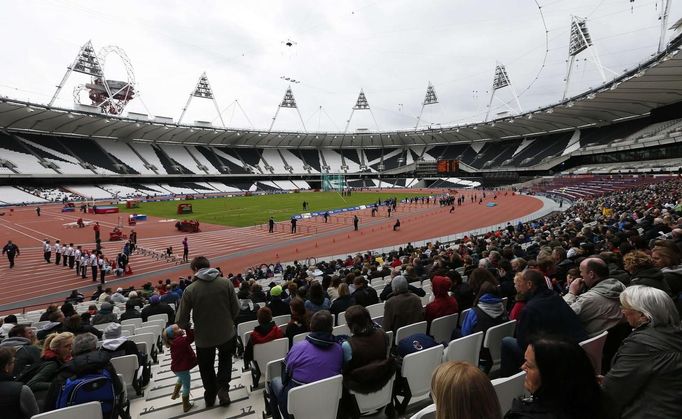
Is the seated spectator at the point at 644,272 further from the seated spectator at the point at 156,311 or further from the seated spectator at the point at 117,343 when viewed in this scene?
the seated spectator at the point at 156,311

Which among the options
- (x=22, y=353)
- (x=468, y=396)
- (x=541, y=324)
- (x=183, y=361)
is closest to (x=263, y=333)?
(x=183, y=361)

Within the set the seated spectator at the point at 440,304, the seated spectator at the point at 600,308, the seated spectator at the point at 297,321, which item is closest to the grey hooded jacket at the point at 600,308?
the seated spectator at the point at 600,308

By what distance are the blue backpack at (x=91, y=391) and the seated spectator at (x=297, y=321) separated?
87.6 inches

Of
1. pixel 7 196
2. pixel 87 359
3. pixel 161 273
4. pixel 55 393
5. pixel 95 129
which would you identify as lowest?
pixel 161 273

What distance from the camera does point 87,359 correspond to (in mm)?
3551

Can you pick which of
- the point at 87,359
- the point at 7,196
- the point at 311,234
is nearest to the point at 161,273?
the point at 311,234

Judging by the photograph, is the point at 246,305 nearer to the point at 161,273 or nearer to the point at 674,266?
the point at 674,266

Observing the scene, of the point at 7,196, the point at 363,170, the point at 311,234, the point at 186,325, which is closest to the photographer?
the point at 186,325

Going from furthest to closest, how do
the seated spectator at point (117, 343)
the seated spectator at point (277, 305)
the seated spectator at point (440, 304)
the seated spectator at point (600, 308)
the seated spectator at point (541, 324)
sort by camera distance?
1. the seated spectator at point (277, 305)
2. the seated spectator at point (440, 304)
3. the seated spectator at point (117, 343)
4. the seated spectator at point (600, 308)
5. the seated spectator at point (541, 324)

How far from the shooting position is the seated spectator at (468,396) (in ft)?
5.51

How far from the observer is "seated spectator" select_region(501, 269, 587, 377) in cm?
367

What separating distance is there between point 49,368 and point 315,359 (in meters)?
3.00

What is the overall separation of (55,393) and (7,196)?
75441 mm

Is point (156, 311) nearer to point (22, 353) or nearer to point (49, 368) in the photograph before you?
point (22, 353)
